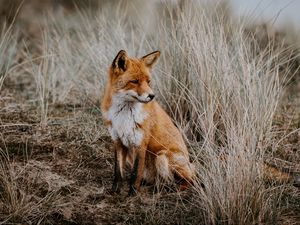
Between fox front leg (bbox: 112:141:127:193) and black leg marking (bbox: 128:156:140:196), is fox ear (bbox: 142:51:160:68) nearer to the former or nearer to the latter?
fox front leg (bbox: 112:141:127:193)

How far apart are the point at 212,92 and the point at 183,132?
90cm

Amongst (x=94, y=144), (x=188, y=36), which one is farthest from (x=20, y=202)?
(x=188, y=36)

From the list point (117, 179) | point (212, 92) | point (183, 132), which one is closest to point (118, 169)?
point (117, 179)

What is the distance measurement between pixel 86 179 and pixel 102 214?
645 millimetres

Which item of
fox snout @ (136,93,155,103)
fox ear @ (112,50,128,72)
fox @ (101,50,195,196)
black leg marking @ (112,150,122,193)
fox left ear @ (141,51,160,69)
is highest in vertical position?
fox left ear @ (141,51,160,69)

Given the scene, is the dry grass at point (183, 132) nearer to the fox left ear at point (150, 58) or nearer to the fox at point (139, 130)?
the fox at point (139, 130)

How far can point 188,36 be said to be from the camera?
5648 millimetres

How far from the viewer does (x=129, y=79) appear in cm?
451

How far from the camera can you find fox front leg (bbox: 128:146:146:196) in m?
4.58

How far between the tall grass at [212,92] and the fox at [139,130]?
0.26m

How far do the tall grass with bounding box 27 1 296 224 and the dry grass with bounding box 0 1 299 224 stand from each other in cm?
2

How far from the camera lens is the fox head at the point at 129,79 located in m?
4.39

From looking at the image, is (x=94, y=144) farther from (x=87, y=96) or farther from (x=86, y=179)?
(x=87, y=96)

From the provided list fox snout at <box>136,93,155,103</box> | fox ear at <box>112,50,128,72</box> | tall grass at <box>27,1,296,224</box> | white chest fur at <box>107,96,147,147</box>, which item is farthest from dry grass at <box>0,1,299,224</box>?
fox ear at <box>112,50,128,72</box>
